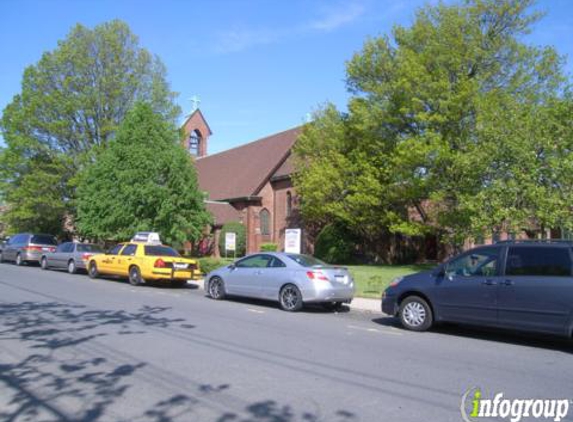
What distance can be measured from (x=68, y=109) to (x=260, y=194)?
1477 centimetres

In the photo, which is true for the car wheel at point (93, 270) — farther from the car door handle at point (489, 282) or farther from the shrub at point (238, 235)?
the shrub at point (238, 235)

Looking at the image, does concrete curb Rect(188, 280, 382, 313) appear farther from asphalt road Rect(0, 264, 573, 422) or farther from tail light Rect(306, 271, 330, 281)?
tail light Rect(306, 271, 330, 281)

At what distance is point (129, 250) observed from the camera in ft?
62.4

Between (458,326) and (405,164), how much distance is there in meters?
15.4

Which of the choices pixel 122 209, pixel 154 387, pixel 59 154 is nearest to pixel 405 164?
pixel 122 209

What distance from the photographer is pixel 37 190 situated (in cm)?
3678

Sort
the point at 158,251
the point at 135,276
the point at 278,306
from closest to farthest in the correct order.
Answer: the point at 278,306 < the point at 135,276 < the point at 158,251

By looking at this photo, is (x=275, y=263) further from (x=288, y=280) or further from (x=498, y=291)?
(x=498, y=291)

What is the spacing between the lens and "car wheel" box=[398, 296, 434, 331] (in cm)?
995

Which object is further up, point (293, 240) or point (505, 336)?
point (293, 240)

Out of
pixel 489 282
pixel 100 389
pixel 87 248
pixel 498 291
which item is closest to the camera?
pixel 100 389

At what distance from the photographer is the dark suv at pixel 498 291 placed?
27.6 ft

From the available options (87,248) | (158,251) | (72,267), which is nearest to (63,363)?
(158,251)

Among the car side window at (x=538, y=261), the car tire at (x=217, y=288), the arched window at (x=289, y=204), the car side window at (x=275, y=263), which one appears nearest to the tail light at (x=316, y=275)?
the car side window at (x=275, y=263)
